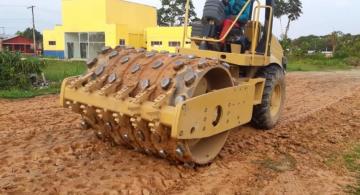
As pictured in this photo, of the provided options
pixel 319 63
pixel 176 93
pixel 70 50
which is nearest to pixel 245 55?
pixel 176 93

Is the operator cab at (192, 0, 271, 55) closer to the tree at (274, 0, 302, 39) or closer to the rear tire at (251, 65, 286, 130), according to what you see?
the rear tire at (251, 65, 286, 130)

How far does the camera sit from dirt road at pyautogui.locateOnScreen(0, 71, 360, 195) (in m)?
4.45

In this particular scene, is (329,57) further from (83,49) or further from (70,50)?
(70,50)

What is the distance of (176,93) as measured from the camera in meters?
4.57

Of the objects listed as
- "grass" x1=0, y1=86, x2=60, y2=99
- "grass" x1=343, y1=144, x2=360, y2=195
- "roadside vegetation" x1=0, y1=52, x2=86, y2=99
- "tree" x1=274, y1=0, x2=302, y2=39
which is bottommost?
"grass" x1=343, y1=144, x2=360, y2=195

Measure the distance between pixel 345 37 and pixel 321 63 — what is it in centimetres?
1418

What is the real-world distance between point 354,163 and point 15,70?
9129 mm

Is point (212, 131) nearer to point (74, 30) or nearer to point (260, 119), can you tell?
point (260, 119)

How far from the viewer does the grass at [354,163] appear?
15.3ft

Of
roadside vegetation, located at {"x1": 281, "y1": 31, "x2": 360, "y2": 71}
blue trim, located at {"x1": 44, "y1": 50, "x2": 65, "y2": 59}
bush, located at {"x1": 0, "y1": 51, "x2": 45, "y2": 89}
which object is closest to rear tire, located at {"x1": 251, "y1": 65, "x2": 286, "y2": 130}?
bush, located at {"x1": 0, "y1": 51, "x2": 45, "y2": 89}

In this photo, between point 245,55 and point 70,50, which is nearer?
point 245,55

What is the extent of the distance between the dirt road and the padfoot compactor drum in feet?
0.88

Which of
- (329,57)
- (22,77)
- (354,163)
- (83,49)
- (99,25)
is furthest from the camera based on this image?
(83,49)

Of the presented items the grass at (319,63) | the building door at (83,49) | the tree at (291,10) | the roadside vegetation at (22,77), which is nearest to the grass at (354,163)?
the roadside vegetation at (22,77)
